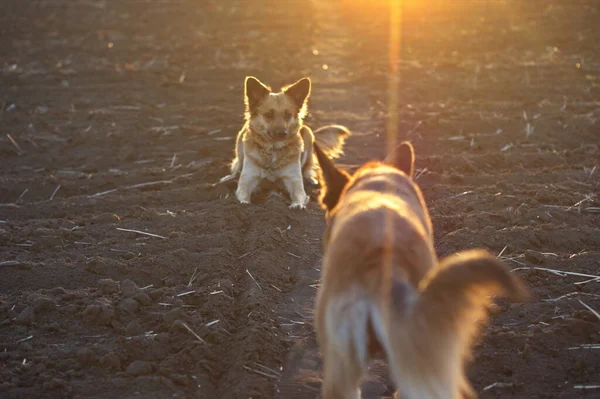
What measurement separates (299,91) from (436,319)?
5.95m

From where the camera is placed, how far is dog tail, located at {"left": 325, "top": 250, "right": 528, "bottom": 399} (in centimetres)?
248

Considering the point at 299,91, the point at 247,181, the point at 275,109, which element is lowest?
the point at 247,181

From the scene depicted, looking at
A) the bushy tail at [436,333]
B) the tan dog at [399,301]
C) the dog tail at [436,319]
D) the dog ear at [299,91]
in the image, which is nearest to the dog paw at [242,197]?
the dog ear at [299,91]

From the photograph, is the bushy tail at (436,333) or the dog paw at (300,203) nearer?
the bushy tail at (436,333)

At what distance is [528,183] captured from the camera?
23.6 feet

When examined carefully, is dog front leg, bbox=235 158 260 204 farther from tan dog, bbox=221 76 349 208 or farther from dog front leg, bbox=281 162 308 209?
dog front leg, bbox=281 162 308 209

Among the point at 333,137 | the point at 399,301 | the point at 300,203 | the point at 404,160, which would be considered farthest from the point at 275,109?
the point at 399,301

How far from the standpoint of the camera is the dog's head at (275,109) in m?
7.98

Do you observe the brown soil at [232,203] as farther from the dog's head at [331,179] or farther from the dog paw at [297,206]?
the dog's head at [331,179]

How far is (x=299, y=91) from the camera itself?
27.0 ft

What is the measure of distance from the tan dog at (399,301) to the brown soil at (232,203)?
3.79 ft

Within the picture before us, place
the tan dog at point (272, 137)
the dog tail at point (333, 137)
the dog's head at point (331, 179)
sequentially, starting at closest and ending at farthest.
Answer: the dog's head at point (331, 179) < the tan dog at point (272, 137) < the dog tail at point (333, 137)

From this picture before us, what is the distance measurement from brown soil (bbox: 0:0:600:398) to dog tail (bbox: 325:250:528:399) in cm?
137

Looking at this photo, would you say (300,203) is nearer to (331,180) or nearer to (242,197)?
(242,197)
